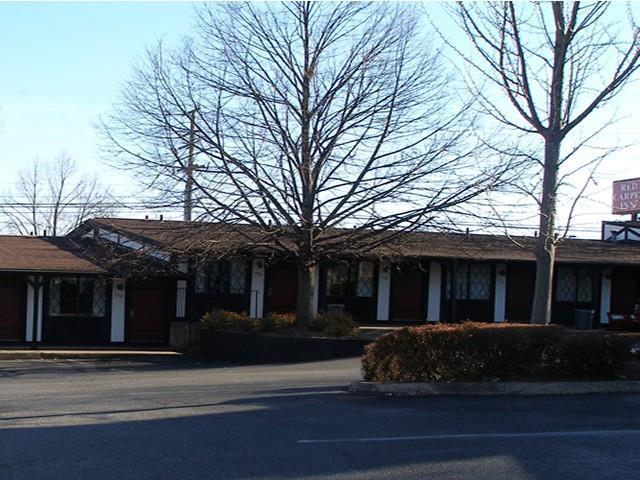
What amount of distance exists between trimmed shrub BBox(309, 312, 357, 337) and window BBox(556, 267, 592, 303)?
1091 cm

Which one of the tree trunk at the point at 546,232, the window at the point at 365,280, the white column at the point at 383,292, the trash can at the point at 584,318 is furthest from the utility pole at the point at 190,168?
the trash can at the point at 584,318

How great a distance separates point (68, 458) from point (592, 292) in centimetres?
2653

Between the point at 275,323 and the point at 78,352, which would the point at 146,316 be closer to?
the point at 78,352

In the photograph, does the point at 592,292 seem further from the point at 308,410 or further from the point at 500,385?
the point at 308,410

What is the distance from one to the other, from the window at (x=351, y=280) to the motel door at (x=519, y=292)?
5441 millimetres

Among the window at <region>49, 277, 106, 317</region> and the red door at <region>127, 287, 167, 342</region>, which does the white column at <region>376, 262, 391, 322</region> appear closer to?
the red door at <region>127, 287, 167, 342</region>

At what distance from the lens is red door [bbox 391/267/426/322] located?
29.9 m

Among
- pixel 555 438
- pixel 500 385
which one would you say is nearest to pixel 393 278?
pixel 500 385

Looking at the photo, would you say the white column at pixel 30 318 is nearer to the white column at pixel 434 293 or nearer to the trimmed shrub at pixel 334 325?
the trimmed shrub at pixel 334 325

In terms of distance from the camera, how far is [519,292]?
1219 inches

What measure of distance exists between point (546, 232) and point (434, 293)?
12.7 m

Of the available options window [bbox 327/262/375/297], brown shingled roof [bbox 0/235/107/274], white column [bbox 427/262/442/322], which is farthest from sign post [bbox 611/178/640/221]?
brown shingled roof [bbox 0/235/107/274]

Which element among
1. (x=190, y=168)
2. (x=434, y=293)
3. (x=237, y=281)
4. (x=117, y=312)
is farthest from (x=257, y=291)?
(x=190, y=168)

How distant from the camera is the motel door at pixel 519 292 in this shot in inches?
1211
